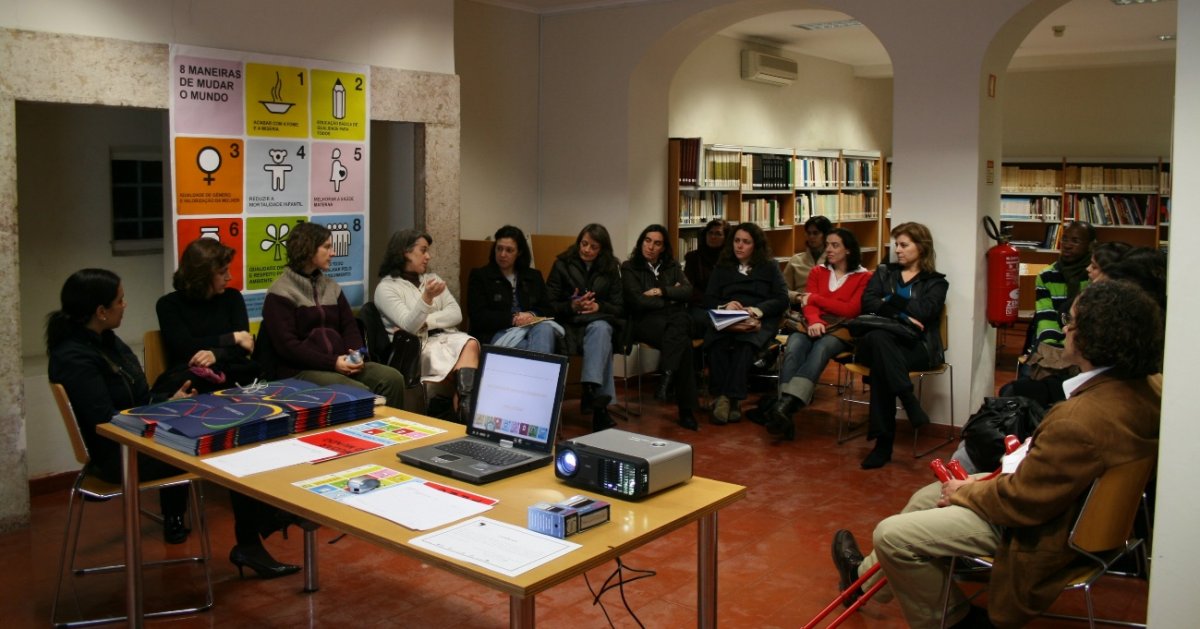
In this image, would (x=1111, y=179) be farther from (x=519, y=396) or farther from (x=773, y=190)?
(x=519, y=396)

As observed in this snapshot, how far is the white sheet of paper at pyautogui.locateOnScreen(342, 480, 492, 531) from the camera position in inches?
103

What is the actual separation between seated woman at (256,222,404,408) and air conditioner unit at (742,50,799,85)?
20.0 ft

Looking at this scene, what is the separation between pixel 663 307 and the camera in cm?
709

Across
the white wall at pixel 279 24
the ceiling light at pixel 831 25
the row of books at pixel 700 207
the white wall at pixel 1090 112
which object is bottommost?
the row of books at pixel 700 207

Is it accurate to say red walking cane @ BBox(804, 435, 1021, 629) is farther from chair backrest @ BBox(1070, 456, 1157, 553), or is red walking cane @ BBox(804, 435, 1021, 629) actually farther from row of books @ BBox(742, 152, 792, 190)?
row of books @ BBox(742, 152, 792, 190)

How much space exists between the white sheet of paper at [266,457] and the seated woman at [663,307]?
382 cm

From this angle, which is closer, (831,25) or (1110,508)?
(1110,508)

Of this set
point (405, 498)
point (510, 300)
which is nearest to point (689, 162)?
point (510, 300)

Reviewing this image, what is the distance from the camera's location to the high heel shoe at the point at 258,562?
421 centimetres

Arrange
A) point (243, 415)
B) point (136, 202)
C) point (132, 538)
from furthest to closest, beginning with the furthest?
point (136, 202) < point (132, 538) < point (243, 415)

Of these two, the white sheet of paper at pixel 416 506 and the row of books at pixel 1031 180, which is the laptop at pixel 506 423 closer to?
the white sheet of paper at pixel 416 506

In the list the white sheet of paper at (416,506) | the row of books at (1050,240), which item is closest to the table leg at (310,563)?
the white sheet of paper at (416,506)

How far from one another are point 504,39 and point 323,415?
483cm

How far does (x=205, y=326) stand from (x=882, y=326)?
3.79 meters
